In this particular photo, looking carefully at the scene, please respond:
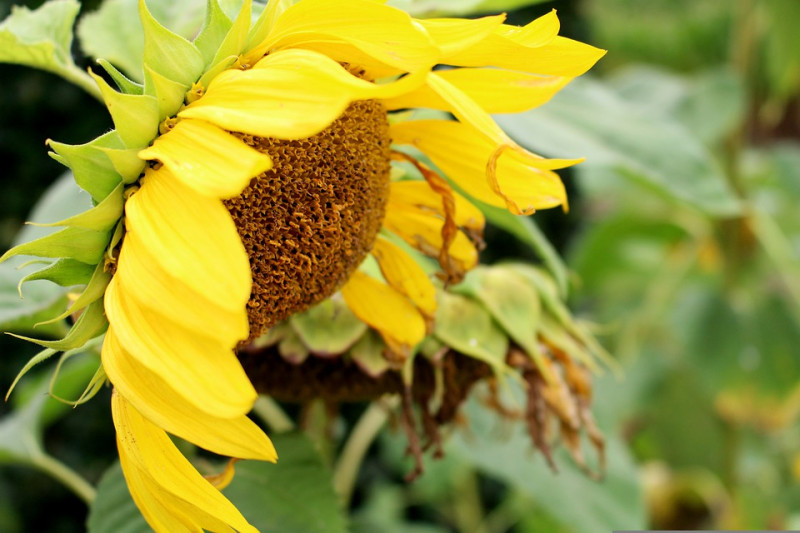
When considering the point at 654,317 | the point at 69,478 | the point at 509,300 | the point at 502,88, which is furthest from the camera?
the point at 654,317

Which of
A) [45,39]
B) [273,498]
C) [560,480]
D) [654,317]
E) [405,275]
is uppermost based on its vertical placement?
[45,39]

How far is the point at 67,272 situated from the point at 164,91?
0.08 m

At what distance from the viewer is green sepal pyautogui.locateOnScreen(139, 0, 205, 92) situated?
1.08ft

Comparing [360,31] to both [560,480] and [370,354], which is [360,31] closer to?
[370,354]

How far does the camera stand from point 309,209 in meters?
0.37

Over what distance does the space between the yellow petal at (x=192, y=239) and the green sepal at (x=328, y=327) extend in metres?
0.14

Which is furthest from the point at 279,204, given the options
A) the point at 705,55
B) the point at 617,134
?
the point at 705,55

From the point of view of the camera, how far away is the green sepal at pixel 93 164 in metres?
0.32

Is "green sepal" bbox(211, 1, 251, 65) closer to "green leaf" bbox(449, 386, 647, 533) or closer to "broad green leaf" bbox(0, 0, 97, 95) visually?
"broad green leaf" bbox(0, 0, 97, 95)

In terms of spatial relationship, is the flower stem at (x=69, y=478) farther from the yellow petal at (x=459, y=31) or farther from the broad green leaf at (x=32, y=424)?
the yellow petal at (x=459, y=31)

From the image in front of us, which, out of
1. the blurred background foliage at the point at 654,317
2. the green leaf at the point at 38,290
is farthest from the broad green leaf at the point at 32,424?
the green leaf at the point at 38,290

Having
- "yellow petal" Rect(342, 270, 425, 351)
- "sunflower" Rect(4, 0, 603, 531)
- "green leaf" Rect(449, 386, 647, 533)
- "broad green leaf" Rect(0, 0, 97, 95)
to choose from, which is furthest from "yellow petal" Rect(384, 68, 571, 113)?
"green leaf" Rect(449, 386, 647, 533)

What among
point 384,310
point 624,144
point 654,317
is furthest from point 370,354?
point 654,317

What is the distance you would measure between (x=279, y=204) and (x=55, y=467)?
1.30 feet
